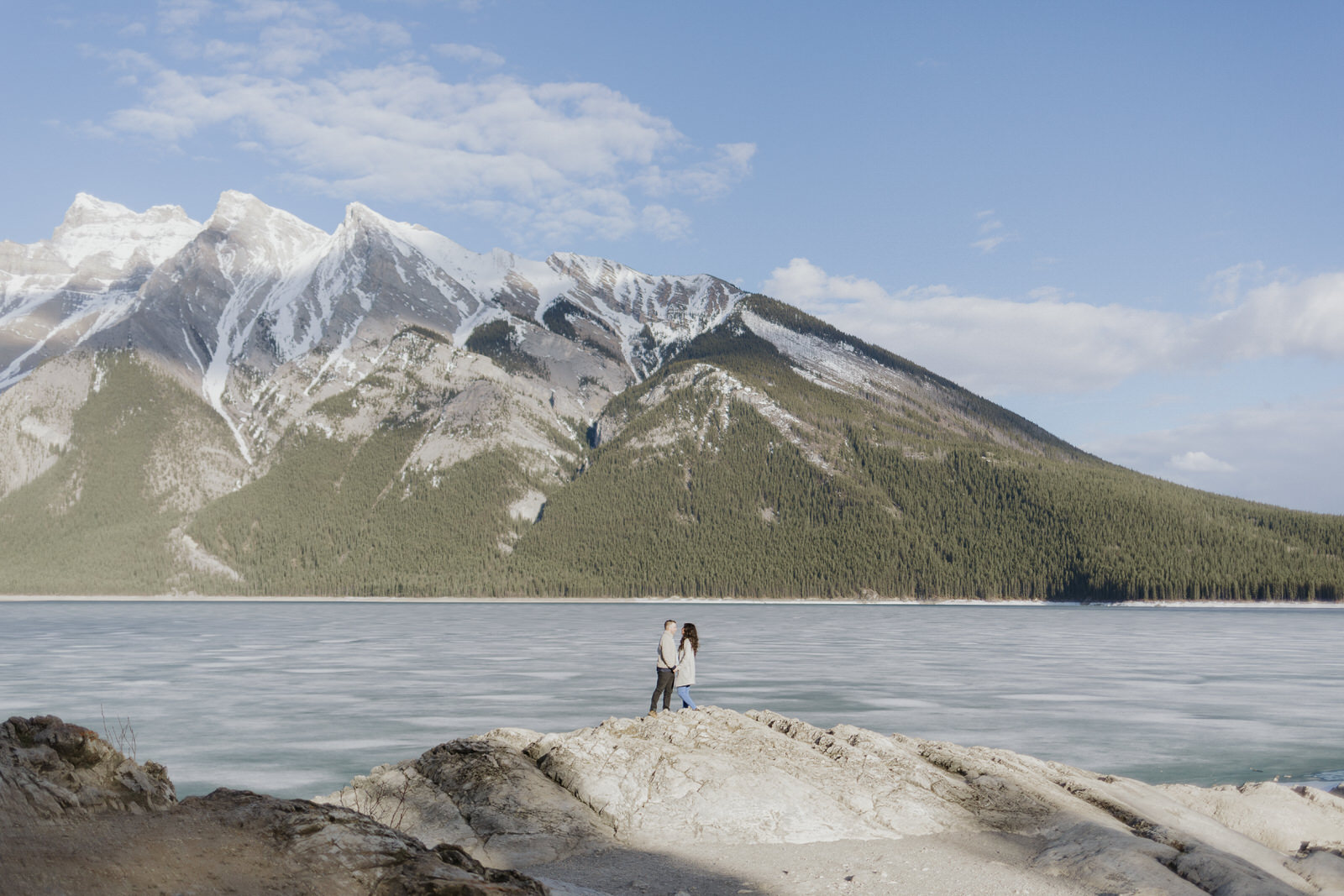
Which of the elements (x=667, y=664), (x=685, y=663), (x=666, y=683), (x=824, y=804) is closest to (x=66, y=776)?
(x=824, y=804)

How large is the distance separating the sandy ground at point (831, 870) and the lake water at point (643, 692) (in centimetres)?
990

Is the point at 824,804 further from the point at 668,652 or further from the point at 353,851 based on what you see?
the point at 353,851

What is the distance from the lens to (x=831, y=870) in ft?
44.4

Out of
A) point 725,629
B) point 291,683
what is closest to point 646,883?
point 291,683

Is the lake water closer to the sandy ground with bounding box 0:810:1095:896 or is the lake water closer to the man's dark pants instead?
the man's dark pants

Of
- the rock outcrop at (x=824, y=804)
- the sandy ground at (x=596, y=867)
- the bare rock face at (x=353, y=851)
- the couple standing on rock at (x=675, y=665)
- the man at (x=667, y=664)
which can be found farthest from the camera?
the couple standing on rock at (x=675, y=665)

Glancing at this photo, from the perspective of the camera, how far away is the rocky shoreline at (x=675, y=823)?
308 inches

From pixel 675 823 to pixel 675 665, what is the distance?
7.52 meters

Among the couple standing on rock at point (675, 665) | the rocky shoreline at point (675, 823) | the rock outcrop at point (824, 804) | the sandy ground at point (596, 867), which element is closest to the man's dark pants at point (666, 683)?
the couple standing on rock at point (675, 665)

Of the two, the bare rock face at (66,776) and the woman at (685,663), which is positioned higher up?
the bare rock face at (66,776)

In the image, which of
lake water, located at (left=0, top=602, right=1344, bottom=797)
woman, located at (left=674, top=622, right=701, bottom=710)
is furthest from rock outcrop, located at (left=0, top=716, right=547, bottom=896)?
woman, located at (left=674, top=622, right=701, bottom=710)

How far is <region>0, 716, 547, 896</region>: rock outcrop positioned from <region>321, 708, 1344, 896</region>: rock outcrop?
5.78m

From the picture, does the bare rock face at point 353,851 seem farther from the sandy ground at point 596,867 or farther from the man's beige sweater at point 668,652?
the man's beige sweater at point 668,652

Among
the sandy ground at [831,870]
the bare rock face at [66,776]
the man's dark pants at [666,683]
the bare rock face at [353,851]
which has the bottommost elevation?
the sandy ground at [831,870]
